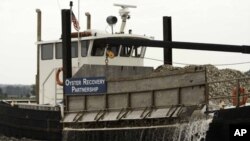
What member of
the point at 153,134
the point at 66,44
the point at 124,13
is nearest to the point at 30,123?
the point at 66,44

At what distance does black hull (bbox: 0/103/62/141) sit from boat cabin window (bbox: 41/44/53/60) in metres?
2.14

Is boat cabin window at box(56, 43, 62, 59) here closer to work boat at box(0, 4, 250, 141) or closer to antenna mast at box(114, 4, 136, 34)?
work boat at box(0, 4, 250, 141)

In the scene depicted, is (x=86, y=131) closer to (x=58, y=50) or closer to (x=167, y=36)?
(x=58, y=50)

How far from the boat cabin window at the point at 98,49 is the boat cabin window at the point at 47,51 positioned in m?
1.89

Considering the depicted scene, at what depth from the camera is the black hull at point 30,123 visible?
19562mm

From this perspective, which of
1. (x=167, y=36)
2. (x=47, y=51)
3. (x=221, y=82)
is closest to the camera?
(x=221, y=82)

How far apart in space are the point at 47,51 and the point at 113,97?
541cm

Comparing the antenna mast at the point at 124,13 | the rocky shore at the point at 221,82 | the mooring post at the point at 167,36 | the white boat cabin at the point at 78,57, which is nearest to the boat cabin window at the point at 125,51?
the white boat cabin at the point at 78,57

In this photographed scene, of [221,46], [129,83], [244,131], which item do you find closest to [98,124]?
[129,83]

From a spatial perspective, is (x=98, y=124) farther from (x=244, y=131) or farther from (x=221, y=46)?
(x=244, y=131)

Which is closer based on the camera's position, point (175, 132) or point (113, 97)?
point (175, 132)

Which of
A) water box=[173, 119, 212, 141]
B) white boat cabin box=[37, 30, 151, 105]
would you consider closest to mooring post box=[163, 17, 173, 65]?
white boat cabin box=[37, 30, 151, 105]

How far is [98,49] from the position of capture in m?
21.3

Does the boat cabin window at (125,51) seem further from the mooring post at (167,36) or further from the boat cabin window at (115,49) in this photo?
the mooring post at (167,36)
